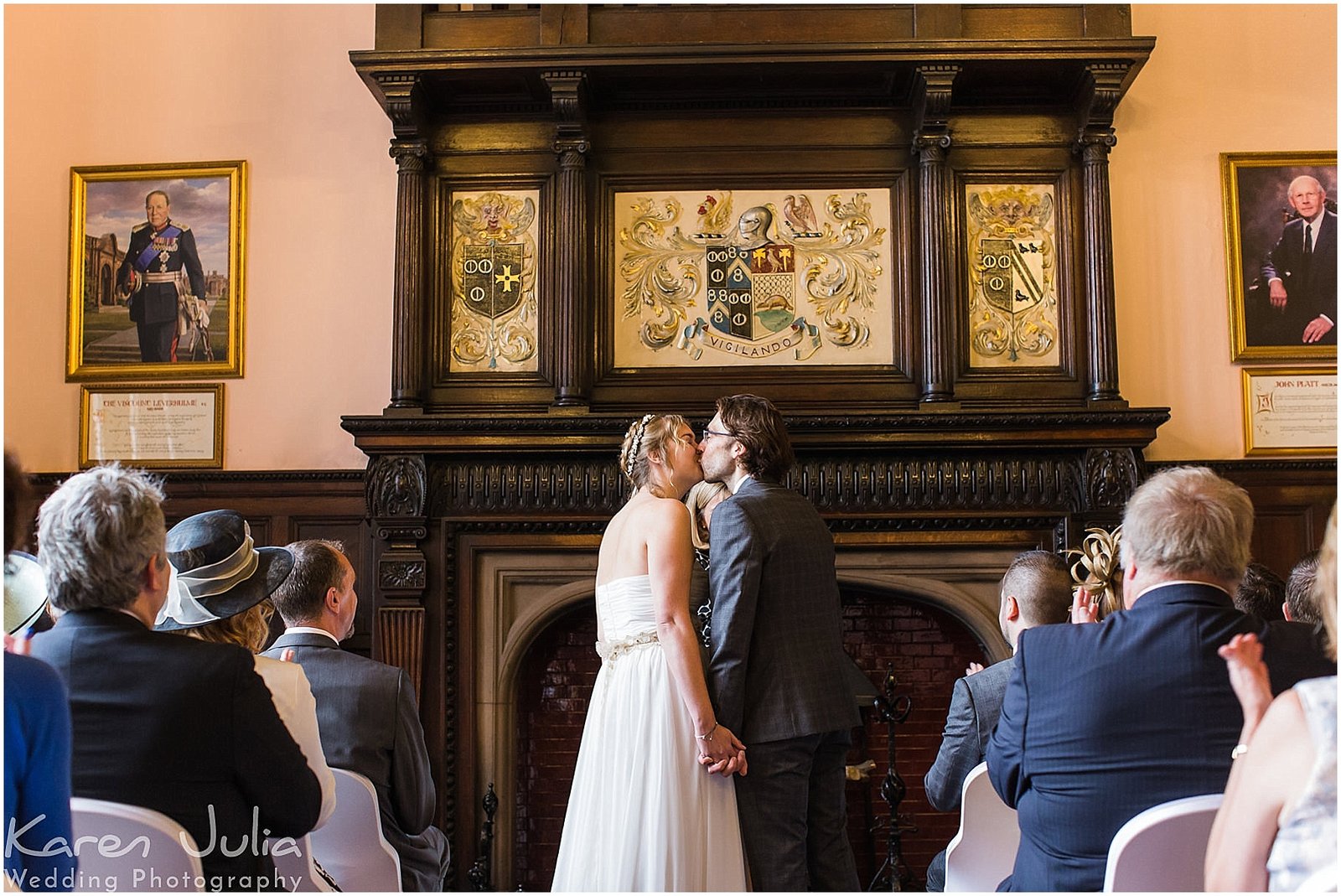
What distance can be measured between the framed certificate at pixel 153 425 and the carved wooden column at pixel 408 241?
107cm

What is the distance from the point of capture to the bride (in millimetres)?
3426

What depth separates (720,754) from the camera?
3410 millimetres

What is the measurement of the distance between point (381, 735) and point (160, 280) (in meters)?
3.95

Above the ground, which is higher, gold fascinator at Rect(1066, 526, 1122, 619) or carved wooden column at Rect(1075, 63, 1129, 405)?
carved wooden column at Rect(1075, 63, 1129, 405)

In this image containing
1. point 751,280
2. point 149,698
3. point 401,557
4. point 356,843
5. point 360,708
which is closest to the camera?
point 149,698

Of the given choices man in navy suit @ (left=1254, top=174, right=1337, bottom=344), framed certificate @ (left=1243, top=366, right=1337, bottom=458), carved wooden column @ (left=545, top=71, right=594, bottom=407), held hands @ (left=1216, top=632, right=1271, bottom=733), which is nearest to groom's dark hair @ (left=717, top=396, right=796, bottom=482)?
held hands @ (left=1216, top=632, right=1271, bottom=733)

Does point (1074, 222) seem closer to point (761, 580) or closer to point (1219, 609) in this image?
point (761, 580)

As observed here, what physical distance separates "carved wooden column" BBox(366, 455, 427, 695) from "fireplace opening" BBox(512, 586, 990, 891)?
24.3 inches

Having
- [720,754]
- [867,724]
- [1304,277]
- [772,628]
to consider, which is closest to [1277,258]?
[1304,277]

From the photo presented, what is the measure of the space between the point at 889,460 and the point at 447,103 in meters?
2.71

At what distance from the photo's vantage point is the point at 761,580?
137 inches

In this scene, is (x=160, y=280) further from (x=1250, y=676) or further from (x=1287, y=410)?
(x=1250, y=676)

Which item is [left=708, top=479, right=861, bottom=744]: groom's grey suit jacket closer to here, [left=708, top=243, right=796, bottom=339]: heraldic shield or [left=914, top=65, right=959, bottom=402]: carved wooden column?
[left=914, top=65, right=959, bottom=402]: carved wooden column

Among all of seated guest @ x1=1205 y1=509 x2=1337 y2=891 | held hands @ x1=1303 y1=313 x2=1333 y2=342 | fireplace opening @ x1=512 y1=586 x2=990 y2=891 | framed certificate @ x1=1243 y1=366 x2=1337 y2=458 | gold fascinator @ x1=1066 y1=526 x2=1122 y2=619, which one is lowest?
fireplace opening @ x1=512 y1=586 x2=990 y2=891
